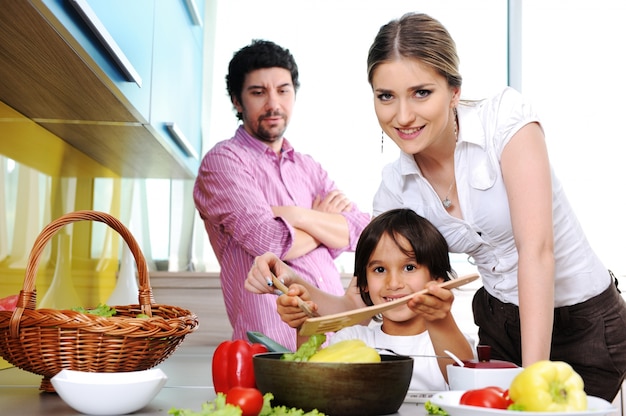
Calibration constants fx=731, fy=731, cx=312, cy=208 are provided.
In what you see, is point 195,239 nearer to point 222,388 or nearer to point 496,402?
point 222,388

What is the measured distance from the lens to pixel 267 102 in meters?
2.21

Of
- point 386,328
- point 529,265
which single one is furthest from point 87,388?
point 386,328

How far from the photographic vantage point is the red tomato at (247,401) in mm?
831

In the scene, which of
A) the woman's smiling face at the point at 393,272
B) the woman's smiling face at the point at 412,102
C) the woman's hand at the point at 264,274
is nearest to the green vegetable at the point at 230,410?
the woman's hand at the point at 264,274

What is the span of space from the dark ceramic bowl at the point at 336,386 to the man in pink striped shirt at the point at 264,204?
3.75 ft

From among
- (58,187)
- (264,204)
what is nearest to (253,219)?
(264,204)

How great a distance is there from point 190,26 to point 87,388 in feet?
6.67

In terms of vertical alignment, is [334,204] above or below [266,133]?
below

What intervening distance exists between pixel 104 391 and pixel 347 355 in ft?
1.04

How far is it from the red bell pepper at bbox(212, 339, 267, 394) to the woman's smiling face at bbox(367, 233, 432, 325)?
1.97 ft

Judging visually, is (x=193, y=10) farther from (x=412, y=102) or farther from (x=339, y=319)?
(x=339, y=319)

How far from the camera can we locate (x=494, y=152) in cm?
136

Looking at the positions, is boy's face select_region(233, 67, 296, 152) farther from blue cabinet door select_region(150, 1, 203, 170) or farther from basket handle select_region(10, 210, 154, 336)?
basket handle select_region(10, 210, 154, 336)

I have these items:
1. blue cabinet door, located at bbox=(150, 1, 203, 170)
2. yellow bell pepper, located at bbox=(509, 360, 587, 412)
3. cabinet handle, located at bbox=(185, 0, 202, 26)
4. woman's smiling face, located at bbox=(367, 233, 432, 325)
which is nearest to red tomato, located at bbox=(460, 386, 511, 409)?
yellow bell pepper, located at bbox=(509, 360, 587, 412)
